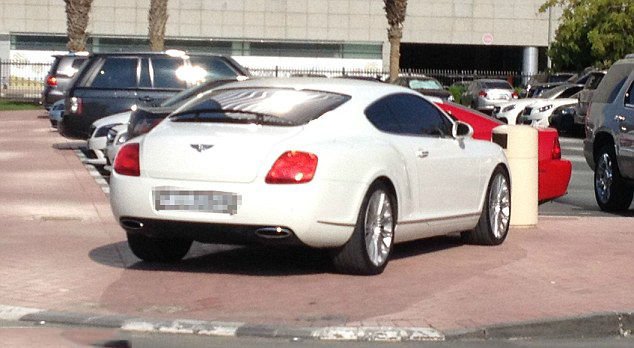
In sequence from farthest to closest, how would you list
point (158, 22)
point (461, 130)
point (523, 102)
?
1. point (158, 22)
2. point (523, 102)
3. point (461, 130)

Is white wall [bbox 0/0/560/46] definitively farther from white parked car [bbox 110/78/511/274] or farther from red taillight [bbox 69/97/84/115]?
white parked car [bbox 110/78/511/274]

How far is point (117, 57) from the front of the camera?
22.8 meters

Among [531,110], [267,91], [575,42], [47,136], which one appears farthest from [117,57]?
[575,42]

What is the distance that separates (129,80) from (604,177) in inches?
325

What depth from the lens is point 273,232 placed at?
10.1 meters

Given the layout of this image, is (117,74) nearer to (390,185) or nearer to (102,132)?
(102,132)

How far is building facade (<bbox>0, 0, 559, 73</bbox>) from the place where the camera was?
7488 centimetres

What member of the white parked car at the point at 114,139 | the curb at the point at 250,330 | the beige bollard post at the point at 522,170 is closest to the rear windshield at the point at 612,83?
the beige bollard post at the point at 522,170

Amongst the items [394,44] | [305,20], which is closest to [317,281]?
[394,44]

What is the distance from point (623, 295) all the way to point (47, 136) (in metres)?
23.3

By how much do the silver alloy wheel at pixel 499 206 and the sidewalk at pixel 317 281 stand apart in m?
0.22

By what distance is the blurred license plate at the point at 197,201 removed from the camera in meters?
10.2

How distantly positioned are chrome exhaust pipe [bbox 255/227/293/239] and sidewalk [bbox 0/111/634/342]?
1.21ft

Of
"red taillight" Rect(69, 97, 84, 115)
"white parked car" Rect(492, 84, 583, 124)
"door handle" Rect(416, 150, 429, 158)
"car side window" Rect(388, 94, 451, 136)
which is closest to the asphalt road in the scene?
"car side window" Rect(388, 94, 451, 136)
